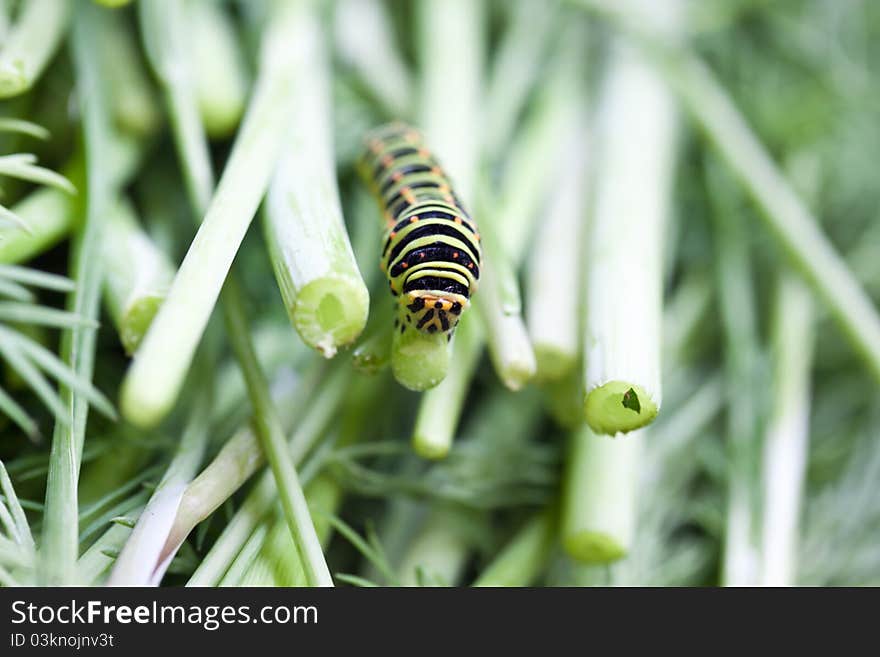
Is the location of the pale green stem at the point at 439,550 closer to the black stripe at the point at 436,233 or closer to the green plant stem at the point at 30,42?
the black stripe at the point at 436,233

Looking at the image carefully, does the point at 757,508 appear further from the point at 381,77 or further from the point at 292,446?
the point at 381,77

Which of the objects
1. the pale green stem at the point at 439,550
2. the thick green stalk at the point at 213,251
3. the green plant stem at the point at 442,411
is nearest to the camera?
the thick green stalk at the point at 213,251

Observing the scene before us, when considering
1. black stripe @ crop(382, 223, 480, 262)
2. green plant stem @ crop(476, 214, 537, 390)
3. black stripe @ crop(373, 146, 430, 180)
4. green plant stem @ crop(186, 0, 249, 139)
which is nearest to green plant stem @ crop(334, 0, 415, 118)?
green plant stem @ crop(186, 0, 249, 139)

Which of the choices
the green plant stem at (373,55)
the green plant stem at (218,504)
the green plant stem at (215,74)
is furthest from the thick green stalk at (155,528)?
the green plant stem at (373,55)

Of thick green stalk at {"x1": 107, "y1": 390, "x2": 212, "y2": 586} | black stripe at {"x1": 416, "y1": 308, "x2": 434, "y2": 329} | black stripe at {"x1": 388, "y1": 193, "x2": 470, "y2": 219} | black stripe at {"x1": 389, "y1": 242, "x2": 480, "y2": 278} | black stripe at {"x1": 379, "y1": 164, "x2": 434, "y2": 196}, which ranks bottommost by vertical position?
thick green stalk at {"x1": 107, "y1": 390, "x2": 212, "y2": 586}

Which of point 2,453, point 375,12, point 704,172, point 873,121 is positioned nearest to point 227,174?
point 2,453

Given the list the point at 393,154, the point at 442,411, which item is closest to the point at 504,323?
the point at 442,411

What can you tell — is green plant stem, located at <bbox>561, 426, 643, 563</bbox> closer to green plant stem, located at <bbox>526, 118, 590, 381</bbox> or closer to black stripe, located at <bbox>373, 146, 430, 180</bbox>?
green plant stem, located at <bbox>526, 118, 590, 381</bbox>
